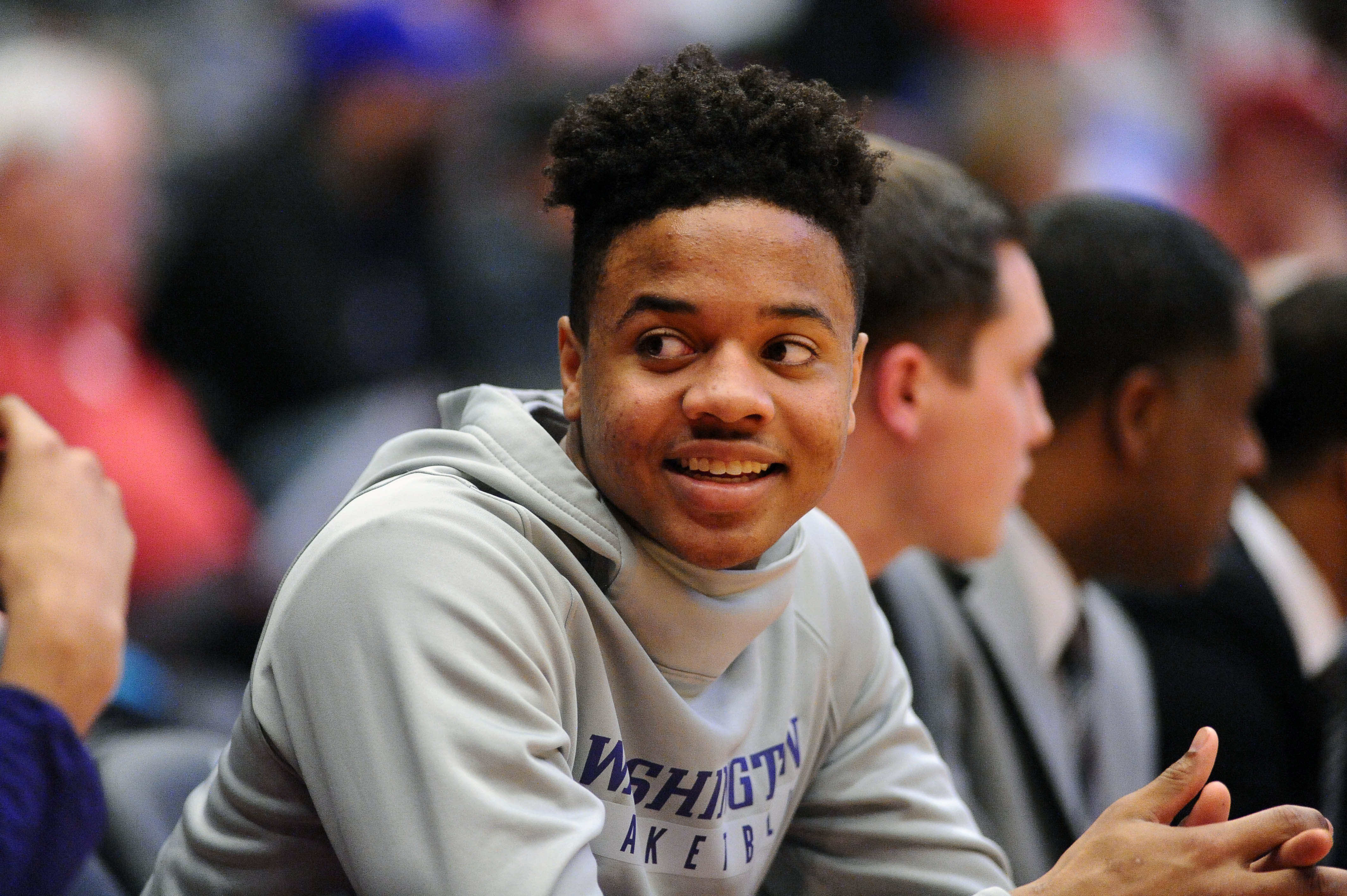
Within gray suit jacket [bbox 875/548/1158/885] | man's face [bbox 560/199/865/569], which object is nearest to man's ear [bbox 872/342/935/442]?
gray suit jacket [bbox 875/548/1158/885]

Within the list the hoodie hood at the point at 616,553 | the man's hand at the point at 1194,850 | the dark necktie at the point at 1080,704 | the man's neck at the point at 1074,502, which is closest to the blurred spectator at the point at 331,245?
the man's neck at the point at 1074,502

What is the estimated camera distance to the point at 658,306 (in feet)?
4.97

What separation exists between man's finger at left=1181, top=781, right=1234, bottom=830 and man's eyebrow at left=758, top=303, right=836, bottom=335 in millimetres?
640

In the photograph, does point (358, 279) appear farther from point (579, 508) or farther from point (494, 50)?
point (579, 508)

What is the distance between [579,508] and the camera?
1.55 m

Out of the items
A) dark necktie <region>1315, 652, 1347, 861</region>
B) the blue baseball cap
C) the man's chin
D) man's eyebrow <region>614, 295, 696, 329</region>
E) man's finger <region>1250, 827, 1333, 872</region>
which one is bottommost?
dark necktie <region>1315, 652, 1347, 861</region>

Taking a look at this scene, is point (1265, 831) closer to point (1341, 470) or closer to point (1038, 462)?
point (1038, 462)

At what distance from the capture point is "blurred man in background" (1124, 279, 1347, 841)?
3.13 m

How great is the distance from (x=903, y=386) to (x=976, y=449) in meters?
0.16

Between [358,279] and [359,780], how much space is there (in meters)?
3.34

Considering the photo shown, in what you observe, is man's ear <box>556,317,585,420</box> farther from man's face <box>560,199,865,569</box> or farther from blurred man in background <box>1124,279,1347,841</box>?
blurred man in background <box>1124,279,1347,841</box>

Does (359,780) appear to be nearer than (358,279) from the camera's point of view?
Yes

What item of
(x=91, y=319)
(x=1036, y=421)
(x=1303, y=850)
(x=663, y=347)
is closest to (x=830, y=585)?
(x=663, y=347)

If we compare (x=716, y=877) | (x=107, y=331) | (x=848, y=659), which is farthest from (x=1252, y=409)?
(x=107, y=331)
